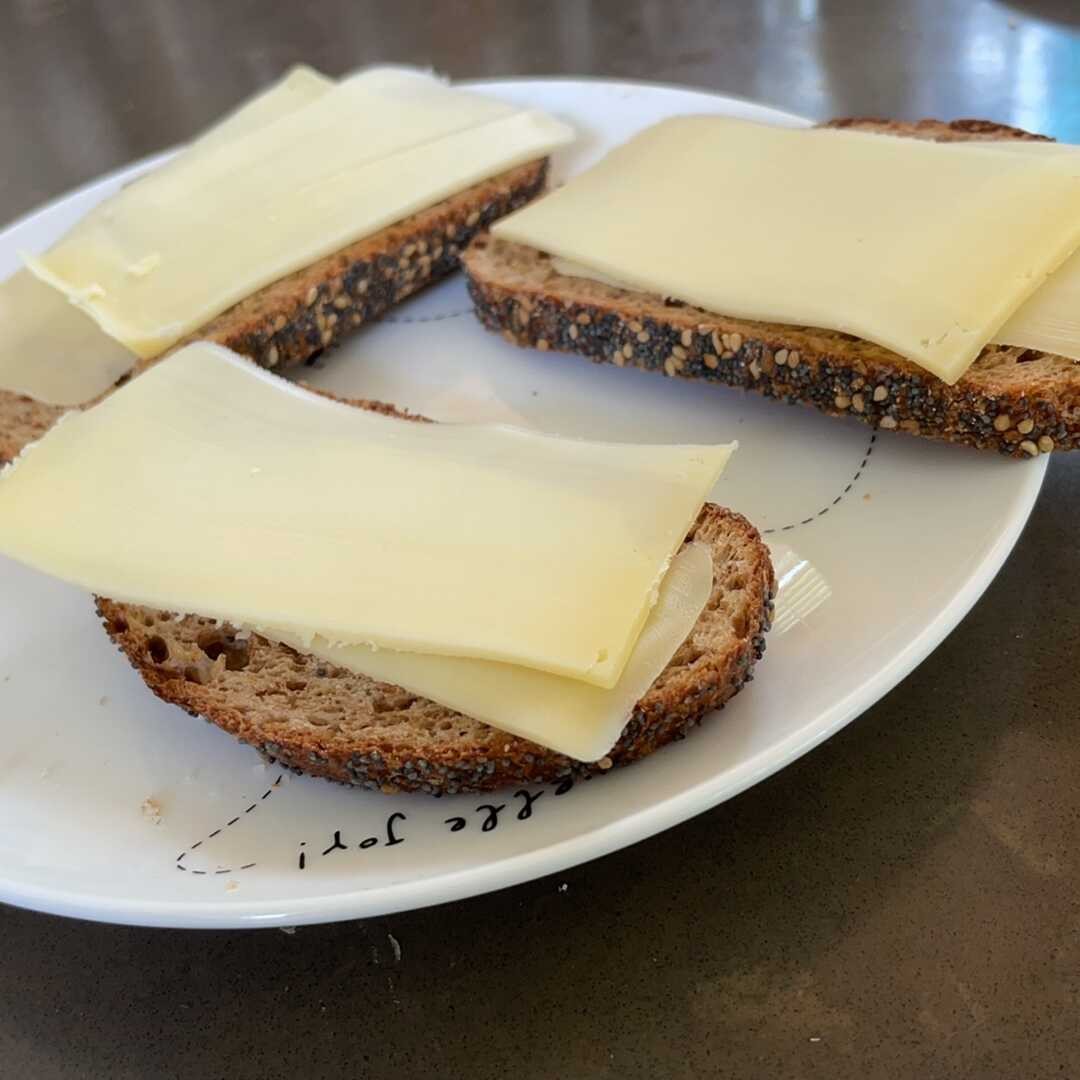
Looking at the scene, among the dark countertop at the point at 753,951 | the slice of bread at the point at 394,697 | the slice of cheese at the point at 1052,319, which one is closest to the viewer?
the dark countertop at the point at 753,951

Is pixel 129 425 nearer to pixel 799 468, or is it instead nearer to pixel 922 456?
pixel 799 468

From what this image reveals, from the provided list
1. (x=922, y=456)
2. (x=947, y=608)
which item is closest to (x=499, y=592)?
(x=947, y=608)

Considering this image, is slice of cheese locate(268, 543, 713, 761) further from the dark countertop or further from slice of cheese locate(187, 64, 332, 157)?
slice of cheese locate(187, 64, 332, 157)

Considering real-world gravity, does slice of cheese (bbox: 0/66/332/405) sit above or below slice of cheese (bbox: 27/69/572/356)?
below

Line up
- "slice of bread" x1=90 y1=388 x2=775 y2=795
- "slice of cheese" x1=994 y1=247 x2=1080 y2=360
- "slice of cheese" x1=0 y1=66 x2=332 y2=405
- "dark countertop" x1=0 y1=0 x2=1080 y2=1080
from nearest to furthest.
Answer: "dark countertop" x1=0 y1=0 x2=1080 y2=1080
"slice of bread" x1=90 y1=388 x2=775 y2=795
"slice of cheese" x1=994 y1=247 x2=1080 y2=360
"slice of cheese" x1=0 y1=66 x2=332 y2=405

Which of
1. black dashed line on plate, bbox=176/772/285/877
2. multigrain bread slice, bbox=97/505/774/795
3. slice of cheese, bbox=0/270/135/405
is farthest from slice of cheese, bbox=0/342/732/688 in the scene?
slice of cheese, bbox=0/270/135/405

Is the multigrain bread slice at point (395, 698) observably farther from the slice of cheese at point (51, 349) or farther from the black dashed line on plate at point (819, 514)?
the slice of cheese at point (51, 349)

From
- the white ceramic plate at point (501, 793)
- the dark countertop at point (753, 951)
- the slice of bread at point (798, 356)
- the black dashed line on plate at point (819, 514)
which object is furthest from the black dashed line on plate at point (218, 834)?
the slice of bread at point (798, 356)
